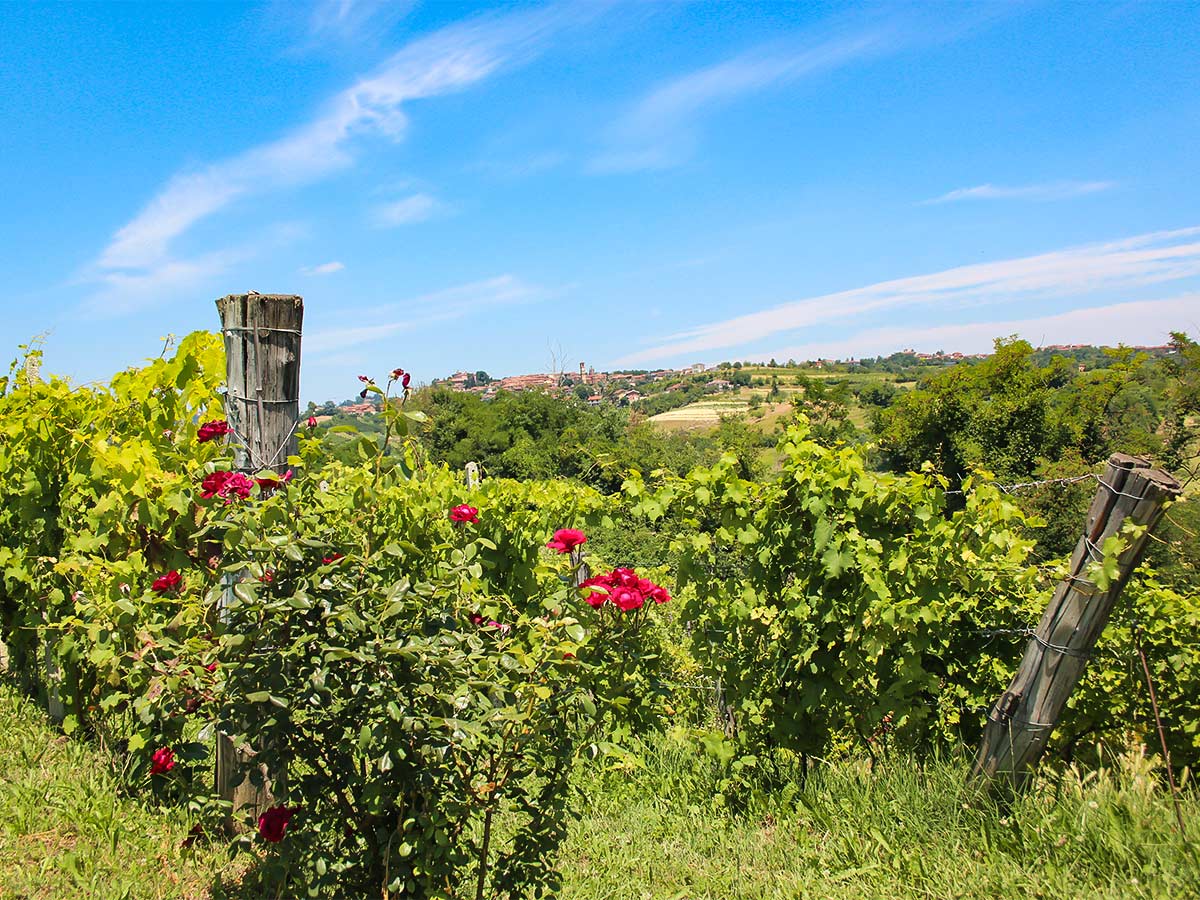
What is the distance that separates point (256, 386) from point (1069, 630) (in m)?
2.73

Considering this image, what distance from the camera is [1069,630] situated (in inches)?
97.7

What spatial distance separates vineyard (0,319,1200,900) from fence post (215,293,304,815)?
0.08ft

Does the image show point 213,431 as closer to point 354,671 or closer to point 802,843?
point 354,671

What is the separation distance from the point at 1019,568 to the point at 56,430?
14.1 ft

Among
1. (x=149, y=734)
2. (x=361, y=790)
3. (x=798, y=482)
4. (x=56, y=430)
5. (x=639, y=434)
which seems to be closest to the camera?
(x=361, y=790)

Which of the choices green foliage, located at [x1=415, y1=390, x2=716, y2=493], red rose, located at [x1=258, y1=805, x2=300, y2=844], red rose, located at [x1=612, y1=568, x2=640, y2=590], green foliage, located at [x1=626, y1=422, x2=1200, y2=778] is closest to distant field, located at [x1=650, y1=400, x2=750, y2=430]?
green foliage, located at [x1=415, y1=390, x2=716, y2=493]

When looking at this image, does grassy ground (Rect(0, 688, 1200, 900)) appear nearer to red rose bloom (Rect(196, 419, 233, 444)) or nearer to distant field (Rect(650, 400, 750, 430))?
red rose bloom (Rect(196, 419, 233, 444))

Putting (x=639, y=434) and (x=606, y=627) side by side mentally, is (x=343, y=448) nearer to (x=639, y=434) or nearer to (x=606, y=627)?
(x=606, y=627)

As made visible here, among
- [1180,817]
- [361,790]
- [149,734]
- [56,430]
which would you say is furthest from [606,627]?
[56,430]

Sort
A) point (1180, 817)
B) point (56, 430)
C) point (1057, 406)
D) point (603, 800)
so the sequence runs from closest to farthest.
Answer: point (1180, 817), point (603, 800), point (56, 430), point (1057, 406)

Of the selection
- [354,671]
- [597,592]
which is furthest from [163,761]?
[597,592]

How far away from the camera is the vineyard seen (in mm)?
1746

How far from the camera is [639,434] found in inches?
1574

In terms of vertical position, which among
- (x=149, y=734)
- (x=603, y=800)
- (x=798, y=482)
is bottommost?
(x=603, y=800)
